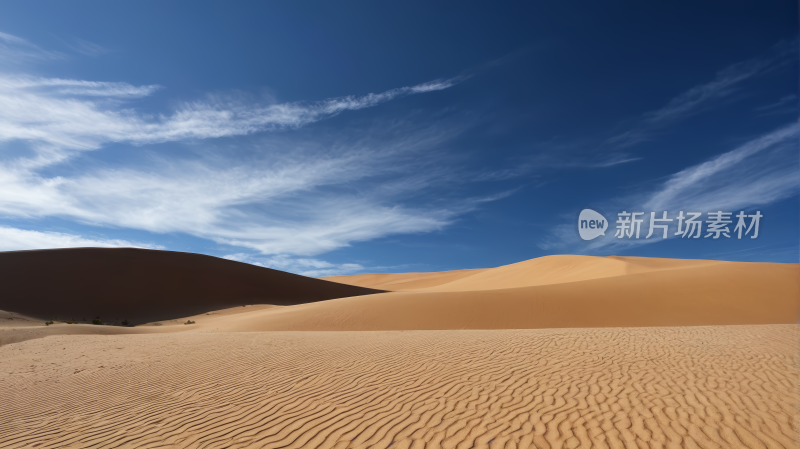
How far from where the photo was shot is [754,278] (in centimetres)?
2447

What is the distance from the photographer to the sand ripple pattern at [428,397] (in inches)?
217

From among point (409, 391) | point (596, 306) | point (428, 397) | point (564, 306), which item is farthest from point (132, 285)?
point (428, 397)

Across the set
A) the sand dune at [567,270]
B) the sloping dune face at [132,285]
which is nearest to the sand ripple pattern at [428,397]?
the sloping dune face at [132,285]

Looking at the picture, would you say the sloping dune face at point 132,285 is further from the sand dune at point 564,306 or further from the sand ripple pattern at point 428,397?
the sand ripple pattern at point 428,397

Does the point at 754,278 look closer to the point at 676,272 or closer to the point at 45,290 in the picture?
the point at 676,272

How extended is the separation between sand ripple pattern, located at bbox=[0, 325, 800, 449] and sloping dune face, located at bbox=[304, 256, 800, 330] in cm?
991

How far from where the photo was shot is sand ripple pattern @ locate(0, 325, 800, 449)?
5.50m

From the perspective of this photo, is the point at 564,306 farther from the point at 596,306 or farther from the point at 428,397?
the point at 428,397

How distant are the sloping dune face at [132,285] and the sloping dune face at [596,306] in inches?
678

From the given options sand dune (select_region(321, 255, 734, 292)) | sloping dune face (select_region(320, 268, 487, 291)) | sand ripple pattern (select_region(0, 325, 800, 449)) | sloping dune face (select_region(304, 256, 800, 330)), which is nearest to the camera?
sand ripple pattern (select_region(0, 325, 800, 449))

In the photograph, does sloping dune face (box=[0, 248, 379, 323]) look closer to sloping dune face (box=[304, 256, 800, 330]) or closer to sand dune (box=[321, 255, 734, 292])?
sloping dune face (box=[304, 256, 800, 330])

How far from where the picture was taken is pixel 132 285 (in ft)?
120

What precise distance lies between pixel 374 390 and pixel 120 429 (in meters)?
4.18

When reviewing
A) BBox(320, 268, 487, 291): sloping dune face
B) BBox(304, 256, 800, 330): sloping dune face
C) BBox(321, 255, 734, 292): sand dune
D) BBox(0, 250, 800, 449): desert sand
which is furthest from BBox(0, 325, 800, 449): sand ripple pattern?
BBox(320, 268, 487, 291): sloping dune face
